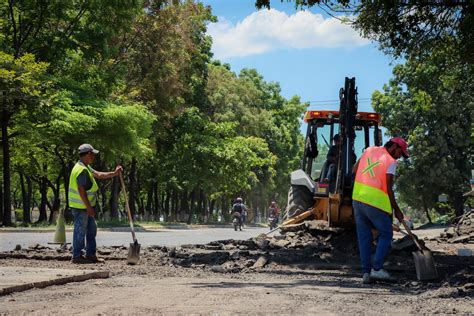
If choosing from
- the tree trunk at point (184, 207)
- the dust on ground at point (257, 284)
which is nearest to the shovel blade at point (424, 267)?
the dust on ground at point (257, 284)

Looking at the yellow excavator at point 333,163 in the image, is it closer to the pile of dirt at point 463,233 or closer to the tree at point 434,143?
the pile of dirt at point 463,233

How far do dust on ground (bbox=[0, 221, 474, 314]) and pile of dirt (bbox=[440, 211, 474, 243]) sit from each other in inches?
293

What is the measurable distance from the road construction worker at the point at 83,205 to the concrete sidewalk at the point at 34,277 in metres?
1.87

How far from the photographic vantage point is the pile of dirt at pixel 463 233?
2156 cm

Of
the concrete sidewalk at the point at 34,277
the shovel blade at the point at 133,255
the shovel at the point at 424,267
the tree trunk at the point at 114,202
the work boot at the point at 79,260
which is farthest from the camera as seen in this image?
the tree trunk at the point at 114,202

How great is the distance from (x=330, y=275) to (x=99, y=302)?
5011 mm

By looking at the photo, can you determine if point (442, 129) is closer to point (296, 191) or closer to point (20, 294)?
point (296, 191)

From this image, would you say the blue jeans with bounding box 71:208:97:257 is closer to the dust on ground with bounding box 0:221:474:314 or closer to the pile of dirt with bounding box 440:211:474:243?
the dust on ground with bounding box 0:221:474:314

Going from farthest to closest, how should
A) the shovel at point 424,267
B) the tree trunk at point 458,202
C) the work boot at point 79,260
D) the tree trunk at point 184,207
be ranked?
1. the tree trunk at point 184,207
2. the tree trunk at point 458,202
3. the work boot at point 79,260
4. the shovel at point 424,267

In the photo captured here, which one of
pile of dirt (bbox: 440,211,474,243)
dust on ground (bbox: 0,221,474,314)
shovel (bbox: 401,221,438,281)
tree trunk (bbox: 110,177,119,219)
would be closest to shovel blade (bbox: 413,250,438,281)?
shovel (bbox: 401,221,438,281)

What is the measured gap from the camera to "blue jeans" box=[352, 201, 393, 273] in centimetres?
970

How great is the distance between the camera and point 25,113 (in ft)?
96.1

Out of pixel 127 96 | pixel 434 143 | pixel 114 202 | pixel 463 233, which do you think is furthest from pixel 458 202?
pixel 463 233

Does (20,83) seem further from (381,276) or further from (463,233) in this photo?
(381,276)
